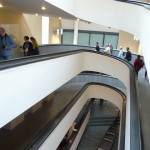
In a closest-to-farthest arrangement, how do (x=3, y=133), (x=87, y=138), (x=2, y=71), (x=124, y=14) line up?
(x=2, y=71), (x=3, y=133), (x=124, y=14), (x=87, y=138)

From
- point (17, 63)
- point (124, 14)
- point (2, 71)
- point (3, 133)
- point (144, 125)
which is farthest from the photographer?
point (124, 14)

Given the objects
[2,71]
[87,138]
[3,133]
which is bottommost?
[87,138]

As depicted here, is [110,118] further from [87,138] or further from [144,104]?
[144,104]

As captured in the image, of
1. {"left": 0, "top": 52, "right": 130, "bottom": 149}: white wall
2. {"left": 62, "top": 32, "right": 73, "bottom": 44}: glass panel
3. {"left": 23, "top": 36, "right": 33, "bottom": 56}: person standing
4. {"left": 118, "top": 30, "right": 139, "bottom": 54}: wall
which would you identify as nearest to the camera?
{"left": 0, "top": 52, "right": 130, "bottom": 149}: white wall

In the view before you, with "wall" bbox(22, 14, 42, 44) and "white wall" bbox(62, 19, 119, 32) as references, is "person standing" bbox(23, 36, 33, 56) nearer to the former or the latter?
"wall" bbox(22, 14, 42, 44)

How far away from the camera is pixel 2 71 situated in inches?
150

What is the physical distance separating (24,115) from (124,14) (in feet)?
19.1

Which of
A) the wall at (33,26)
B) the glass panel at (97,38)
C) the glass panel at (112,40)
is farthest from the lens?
the glass panel at (97,38)

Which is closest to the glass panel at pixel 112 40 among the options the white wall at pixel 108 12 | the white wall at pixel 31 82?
the white wall at pixel 108 12

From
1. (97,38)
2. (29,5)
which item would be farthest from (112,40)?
(29,5)

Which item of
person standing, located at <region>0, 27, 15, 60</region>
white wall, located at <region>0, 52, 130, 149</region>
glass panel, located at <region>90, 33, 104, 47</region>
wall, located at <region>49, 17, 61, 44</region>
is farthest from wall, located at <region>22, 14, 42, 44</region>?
glass panel, located at <region>90, 33, 104, 47</region>

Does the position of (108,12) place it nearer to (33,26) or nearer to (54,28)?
(33,26)

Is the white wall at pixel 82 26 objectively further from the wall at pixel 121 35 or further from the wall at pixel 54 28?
the wall at pixel 54 28

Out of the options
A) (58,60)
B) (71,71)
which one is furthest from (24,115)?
(58,60)
